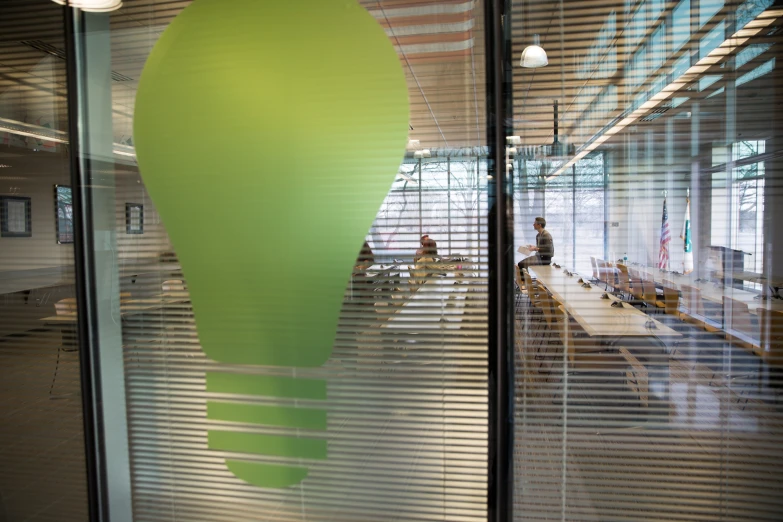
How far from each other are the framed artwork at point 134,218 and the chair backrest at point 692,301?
2333 mm

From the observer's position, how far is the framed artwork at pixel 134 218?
7.67 feet

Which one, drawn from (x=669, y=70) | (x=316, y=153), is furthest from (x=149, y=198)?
(x=669, y=70)

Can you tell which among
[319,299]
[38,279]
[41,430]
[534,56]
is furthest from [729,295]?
[41,430]

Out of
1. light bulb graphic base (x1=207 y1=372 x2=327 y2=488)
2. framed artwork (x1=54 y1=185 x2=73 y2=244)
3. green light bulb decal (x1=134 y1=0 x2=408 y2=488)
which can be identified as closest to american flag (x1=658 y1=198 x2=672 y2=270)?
green light bulb decal (x1=134 y1=0 x2=408 y2=488)

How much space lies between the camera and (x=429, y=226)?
207 centimetres

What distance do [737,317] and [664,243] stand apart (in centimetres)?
39

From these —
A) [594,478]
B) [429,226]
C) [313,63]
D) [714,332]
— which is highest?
[313,63]

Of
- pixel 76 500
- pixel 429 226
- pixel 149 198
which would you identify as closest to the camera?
pixel 429 226

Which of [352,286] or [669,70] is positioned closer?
[669,70]

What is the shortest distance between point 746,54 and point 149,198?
2.52 meters

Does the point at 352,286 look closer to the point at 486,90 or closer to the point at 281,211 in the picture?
the point at 281,211

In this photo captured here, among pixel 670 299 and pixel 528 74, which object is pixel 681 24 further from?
pixel 670 299

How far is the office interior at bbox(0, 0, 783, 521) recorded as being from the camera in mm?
1955

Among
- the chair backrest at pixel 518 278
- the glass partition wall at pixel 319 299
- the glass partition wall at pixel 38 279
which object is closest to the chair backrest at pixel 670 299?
the chair backrest at pixel 518 278
